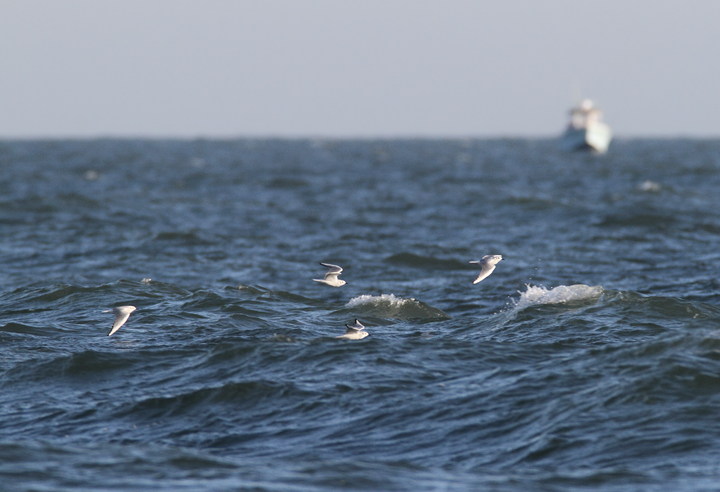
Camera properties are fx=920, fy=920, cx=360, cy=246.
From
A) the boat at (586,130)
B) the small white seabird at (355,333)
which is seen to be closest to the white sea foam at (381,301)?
the small white seabird at (355,333)

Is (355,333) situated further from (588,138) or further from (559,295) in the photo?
(588,138)

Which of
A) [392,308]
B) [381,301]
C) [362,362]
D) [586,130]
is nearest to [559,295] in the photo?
[392,308]

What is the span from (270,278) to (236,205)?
64.6ft

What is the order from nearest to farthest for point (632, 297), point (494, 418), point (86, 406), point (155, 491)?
1. point (155, 491)
2. point (494, 418)
3. point (86, 406)
4. point (632, 297)

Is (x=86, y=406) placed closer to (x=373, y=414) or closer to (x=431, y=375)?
(x=373, y=414)

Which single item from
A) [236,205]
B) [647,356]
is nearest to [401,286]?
[647,356]

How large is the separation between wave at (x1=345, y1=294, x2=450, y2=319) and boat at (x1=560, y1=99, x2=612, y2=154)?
87.9m

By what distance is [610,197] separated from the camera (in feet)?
147

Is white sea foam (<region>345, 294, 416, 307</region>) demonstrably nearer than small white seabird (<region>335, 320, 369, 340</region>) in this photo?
No

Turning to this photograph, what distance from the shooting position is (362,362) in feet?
44.1

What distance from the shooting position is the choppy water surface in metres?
9.70

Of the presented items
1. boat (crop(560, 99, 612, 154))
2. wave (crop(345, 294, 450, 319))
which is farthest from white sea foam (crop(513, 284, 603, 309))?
boat (crop(560, 99, 612, 154))

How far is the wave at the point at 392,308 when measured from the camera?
17625 mm

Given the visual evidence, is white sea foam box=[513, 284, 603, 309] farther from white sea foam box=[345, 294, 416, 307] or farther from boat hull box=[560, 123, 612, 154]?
boat hull box=[560, 123, 612, 154]
